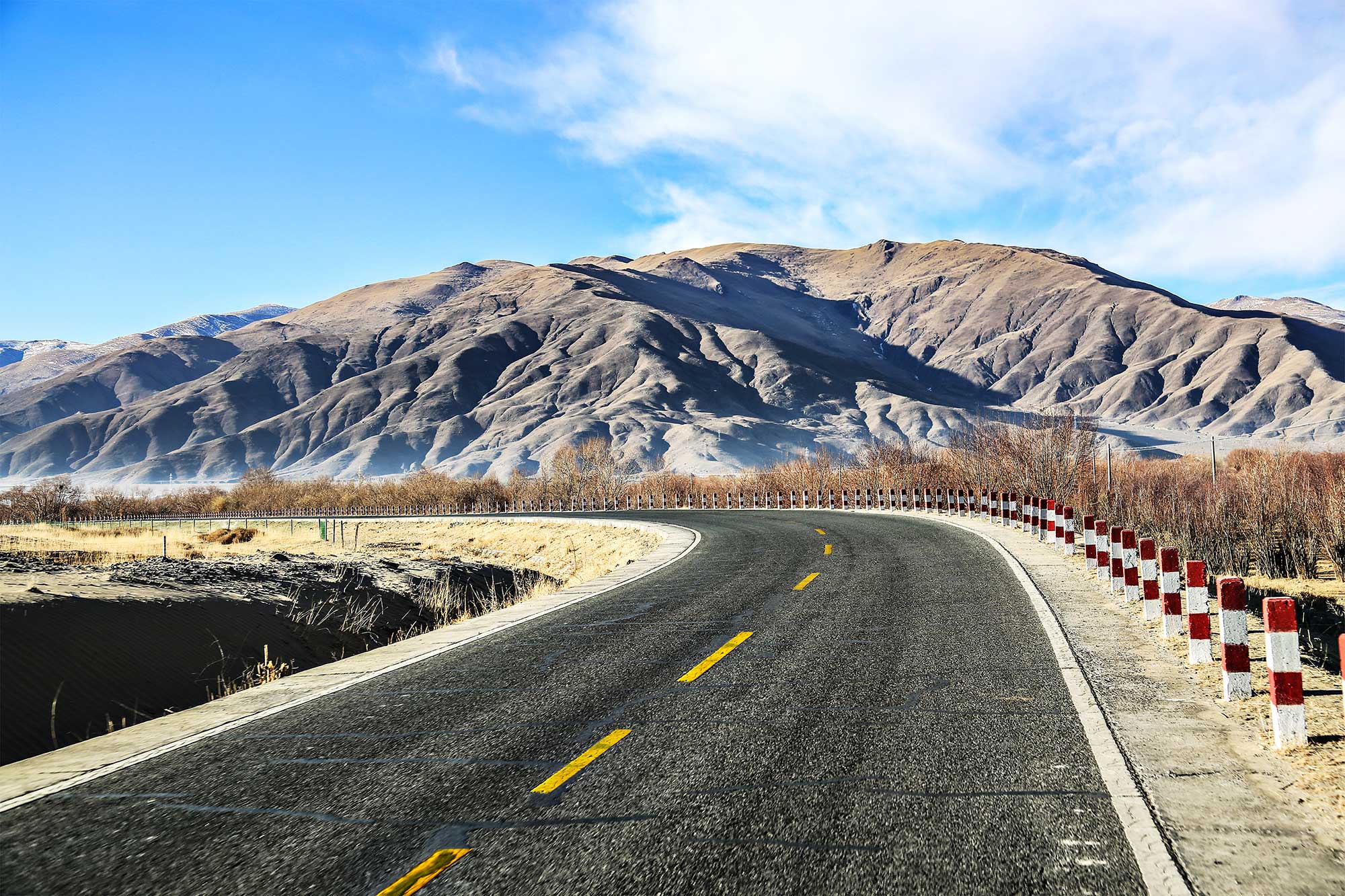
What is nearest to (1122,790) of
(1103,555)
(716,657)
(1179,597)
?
(716,657)

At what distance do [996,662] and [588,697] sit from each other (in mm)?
3387

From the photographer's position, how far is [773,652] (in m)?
8.07

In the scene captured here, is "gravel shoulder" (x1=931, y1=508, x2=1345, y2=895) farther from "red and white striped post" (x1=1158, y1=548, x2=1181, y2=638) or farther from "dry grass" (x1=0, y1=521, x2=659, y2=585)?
"dry grass" (x1=0, y1=521, x2=659, y2=585)

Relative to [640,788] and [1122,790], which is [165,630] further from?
[1122,790]

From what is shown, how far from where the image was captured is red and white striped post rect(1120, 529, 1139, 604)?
35.4ft

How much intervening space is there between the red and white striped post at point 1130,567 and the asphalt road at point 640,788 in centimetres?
300

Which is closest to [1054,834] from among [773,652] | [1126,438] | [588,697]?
[588,697]

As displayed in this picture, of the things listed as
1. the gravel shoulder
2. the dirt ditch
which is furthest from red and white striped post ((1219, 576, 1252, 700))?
the dirt ditch

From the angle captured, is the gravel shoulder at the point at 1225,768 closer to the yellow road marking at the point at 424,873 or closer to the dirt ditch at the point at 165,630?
the yellow road marking at the point at 424,873

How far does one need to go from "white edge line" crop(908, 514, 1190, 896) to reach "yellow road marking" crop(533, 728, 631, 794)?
8.72ft

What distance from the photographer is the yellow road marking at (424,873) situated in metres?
3.59

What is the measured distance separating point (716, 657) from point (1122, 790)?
12.5 ft

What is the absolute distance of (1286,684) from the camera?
5320 mm

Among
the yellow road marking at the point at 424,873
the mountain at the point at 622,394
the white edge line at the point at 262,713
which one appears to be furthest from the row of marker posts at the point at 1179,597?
the mountain at the point at 622,394
